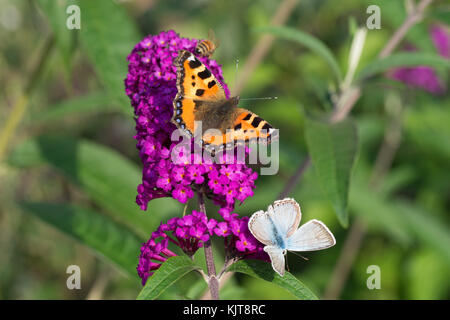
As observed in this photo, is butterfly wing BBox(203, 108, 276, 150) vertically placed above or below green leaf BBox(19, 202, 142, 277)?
above

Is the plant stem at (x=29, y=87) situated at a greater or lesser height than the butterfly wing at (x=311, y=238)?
greater

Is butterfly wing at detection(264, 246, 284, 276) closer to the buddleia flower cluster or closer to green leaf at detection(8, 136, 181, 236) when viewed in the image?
the buddleia flower cluster

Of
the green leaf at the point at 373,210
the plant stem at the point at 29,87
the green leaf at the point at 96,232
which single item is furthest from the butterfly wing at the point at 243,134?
the green leaf at the point at 373,210

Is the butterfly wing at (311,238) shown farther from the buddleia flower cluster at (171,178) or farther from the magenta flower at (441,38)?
the magenta flower at (441,38)

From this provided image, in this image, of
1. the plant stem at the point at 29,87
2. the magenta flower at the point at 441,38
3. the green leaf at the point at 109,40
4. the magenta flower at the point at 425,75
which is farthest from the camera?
the magenta flower at the point at 441,38

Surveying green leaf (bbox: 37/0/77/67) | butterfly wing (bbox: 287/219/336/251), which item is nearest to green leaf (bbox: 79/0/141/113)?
green leaf (bbox: 37/0/77/67)
